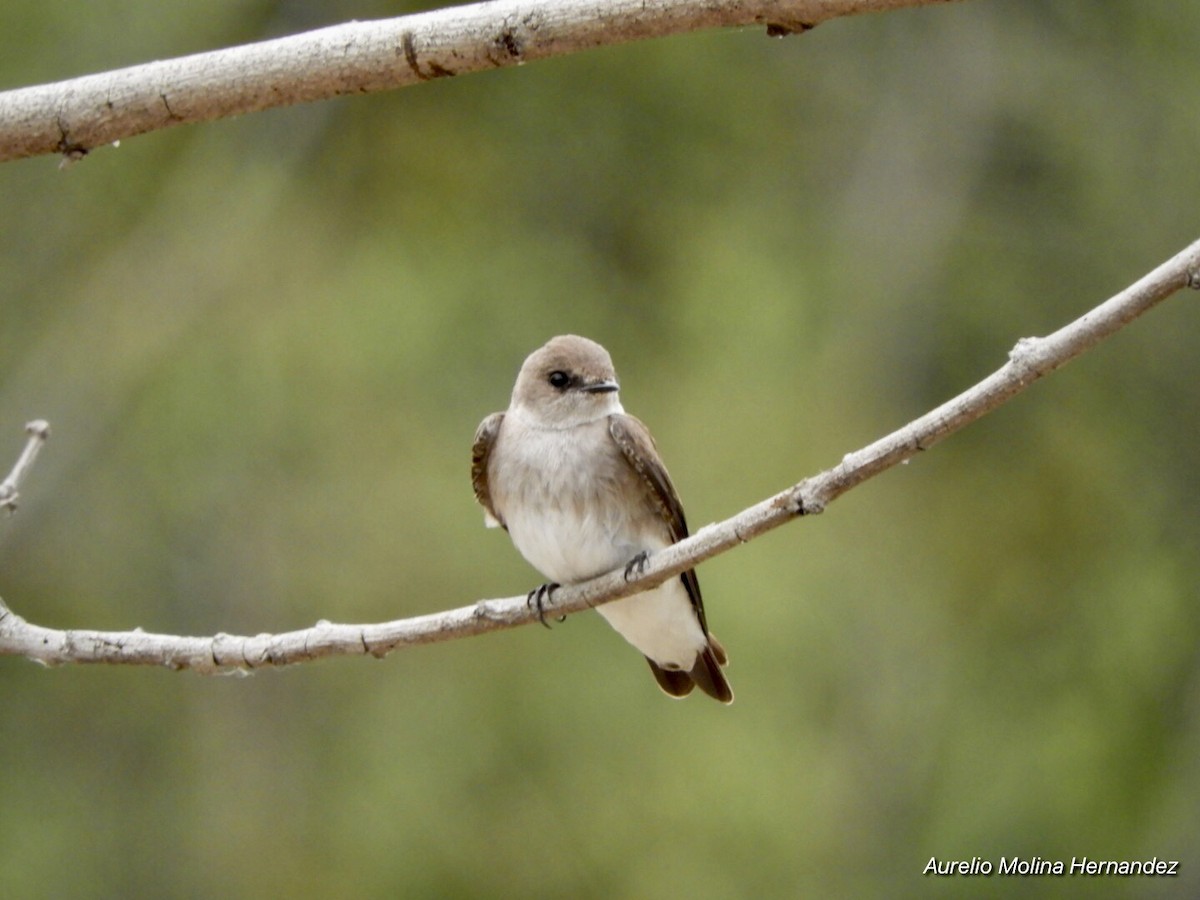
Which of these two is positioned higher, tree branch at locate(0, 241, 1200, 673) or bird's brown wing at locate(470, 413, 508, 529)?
bird's brown wing at locate(470, 413, 508, 529)

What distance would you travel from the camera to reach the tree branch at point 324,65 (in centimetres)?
226

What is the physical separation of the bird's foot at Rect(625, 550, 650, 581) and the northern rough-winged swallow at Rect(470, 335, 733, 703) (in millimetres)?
16

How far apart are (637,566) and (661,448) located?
2774mm

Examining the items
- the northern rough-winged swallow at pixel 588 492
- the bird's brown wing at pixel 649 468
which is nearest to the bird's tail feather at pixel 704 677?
the northern rough-winged swallow at pixel 588 492

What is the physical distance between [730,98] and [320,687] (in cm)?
326

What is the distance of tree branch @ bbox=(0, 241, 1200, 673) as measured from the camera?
7.20 feet

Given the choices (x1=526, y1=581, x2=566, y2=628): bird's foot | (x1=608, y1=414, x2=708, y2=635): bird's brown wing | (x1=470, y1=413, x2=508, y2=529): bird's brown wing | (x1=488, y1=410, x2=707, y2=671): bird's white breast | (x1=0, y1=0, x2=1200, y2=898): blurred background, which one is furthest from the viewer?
(x1=0, y1=0, x2=1200, y2=898): blurred background

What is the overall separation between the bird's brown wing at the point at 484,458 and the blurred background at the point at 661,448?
1672 millimetres

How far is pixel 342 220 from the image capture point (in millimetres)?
6711

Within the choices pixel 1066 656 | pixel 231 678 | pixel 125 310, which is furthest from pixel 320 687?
pixel 1066 656

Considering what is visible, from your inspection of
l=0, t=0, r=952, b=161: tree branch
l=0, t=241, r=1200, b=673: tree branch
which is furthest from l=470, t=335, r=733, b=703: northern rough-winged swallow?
l=0, t=0, r=952, b=161: tree branch

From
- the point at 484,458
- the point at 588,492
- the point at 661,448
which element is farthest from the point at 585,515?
the point at 661,448

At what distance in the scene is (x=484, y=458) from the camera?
4078 mm

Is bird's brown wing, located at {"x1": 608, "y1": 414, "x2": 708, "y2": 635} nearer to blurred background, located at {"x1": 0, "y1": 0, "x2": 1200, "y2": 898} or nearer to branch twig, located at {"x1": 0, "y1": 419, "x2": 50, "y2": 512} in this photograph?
branch twig, located at {"x1": 0, "y1": 419, "x2": 50, "y2": 512}
